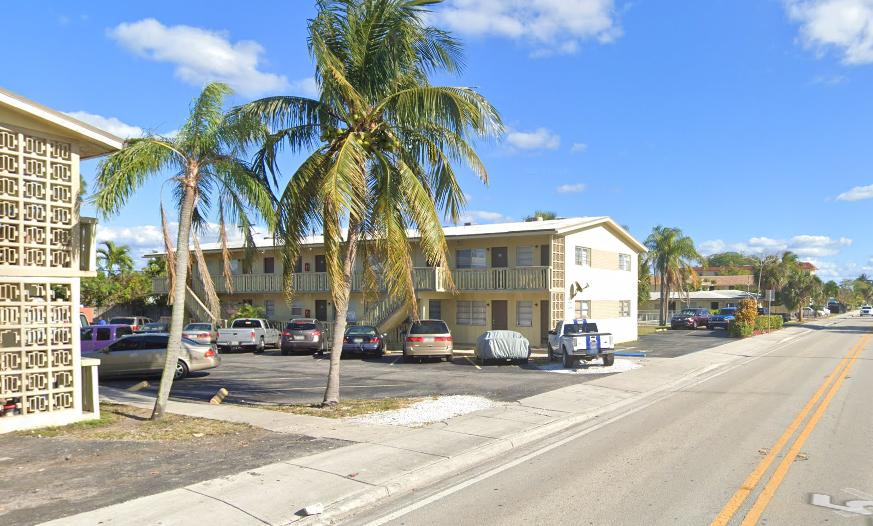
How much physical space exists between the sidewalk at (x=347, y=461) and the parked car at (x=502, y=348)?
657 cm

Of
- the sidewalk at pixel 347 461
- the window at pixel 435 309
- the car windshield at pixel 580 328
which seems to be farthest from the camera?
the window at pixel 435 309

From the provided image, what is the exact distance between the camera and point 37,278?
10.8 metres

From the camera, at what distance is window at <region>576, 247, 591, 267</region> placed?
3078cm

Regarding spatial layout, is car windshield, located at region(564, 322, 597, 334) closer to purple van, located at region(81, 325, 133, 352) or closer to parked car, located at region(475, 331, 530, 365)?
parked car, located at region(475, 331, 530, 365)

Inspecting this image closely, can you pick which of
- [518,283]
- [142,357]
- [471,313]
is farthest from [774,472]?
[471,313]

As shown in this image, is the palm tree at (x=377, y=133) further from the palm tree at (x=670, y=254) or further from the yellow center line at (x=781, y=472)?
the palm tree at (x=670, y=254)

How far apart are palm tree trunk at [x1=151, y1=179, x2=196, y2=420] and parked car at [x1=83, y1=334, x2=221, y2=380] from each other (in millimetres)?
7093

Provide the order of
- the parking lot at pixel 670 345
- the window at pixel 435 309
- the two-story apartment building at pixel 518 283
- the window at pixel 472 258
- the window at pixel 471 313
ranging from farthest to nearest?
the window at pixel 435 309
the window at pixel 472 258
the window at pixel 471 313
the two-story apartment building at pixel 518 283
the parking lot at pixel 670 345

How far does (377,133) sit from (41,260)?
255 inches

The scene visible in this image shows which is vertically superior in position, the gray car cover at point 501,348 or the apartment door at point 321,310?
the apartment door at point 321,310

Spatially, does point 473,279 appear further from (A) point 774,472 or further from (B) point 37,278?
(A) point 774,472

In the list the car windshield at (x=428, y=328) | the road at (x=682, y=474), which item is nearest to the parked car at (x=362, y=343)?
the car windshield at (x=428, y=328)

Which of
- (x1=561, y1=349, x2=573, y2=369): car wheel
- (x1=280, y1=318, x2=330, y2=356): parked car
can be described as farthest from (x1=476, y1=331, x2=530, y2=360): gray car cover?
(x1=280, y1=318, x2=330, y2=356): parked car

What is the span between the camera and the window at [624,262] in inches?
1406
